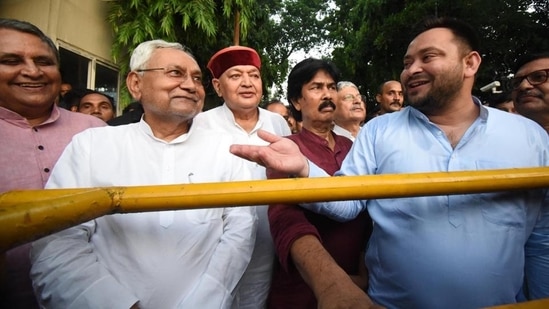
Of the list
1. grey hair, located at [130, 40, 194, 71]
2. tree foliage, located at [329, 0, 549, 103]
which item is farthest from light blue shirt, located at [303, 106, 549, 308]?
tree foliage, located at [329, 0, 549, 103]

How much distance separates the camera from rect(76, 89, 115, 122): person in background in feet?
11.8

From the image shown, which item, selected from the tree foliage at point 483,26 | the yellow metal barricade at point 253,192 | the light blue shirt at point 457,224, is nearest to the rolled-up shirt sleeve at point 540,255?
the light blue shirt at point 457,224

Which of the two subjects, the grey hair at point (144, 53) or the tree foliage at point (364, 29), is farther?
the tree foliage at point (364, 29)

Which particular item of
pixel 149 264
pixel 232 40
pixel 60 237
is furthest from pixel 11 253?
pixel 232 40

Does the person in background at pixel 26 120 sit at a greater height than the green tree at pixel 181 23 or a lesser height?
lesser

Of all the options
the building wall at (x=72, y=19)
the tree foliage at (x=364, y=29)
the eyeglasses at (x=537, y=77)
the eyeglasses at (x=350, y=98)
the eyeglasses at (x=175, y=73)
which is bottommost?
the eyeglasses at (x=175, y=73)

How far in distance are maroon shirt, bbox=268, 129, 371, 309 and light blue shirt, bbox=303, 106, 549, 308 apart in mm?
150

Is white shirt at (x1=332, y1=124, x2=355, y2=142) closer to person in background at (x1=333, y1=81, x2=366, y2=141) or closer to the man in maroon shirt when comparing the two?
person in background at (x1=333, y1=81, x2=366, y2=141)

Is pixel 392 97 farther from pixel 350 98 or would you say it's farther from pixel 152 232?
pixel 152 232

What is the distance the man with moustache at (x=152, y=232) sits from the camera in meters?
1.32

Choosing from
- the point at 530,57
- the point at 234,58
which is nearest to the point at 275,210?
the point at 234,58

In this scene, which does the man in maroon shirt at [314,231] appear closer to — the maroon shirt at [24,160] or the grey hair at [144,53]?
the grey hair at [144,53]

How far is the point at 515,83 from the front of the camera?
264 cm

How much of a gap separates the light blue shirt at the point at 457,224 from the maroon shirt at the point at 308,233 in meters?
0.15
